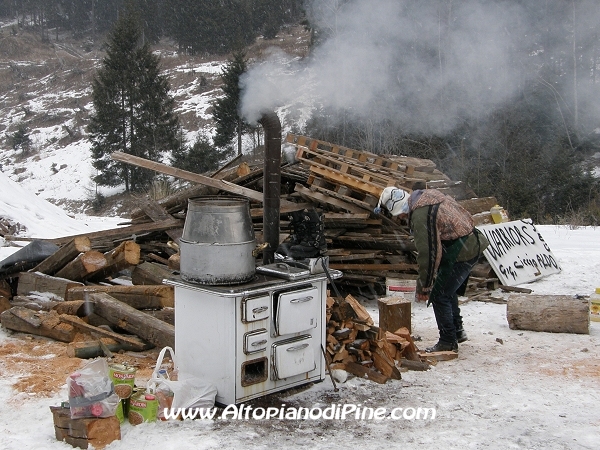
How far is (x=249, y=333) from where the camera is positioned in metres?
4.36

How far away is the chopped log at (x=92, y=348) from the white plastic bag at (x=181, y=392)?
1682 millimetres

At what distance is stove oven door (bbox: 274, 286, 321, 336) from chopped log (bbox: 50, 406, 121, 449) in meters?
1.30

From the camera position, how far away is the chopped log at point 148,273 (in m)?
7.47

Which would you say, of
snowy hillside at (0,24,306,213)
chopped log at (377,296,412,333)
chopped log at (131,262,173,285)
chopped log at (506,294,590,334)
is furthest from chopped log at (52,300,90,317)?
snowy hillside at (0,24,306,213)

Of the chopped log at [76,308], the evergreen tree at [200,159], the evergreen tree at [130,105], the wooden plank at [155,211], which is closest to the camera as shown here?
the chopped log at [76,308]

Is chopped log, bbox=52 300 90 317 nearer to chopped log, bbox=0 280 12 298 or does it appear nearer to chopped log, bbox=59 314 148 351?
chopped log, bbox=59 314 148 351

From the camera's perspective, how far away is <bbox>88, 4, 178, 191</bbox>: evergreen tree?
32094 millimetres

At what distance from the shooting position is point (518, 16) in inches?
689

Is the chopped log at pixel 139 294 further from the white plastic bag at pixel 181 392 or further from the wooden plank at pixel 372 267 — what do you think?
the wooden plank at pixel 372 267

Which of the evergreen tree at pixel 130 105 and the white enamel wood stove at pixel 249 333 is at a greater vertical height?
the evergreen tree at pixel 130 105

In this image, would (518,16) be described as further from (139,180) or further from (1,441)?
(139,180)

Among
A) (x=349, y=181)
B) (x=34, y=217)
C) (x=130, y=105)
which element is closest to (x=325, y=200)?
(x=349, y=181)

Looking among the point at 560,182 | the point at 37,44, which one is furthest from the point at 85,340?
the point at 37,44

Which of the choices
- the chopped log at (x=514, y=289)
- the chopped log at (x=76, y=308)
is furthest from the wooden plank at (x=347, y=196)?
the chopped log at (x=76, y=308)
